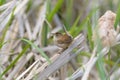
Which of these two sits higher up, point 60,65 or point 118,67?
point 60,65

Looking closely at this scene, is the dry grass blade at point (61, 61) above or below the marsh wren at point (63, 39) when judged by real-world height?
below

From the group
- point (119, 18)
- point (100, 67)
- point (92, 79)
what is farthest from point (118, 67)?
point (92, 79)

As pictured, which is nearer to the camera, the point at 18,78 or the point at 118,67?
the point at 18,78

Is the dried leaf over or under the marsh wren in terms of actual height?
under

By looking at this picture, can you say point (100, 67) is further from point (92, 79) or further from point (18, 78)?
point (92, 79)

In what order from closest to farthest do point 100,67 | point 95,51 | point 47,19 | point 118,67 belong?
point 100,67 → point 95,51 → point 118,67 → point 47,19

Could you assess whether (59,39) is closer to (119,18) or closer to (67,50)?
(67,50)

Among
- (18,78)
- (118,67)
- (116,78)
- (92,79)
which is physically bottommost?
(92,79)

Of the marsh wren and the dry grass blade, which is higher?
the marsh wren

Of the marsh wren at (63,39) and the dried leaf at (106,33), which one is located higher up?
the marsh wren at (63,39)

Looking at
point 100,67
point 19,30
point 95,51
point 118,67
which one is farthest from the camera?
point 19,30

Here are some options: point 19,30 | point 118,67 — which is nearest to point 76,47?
point 118,67
